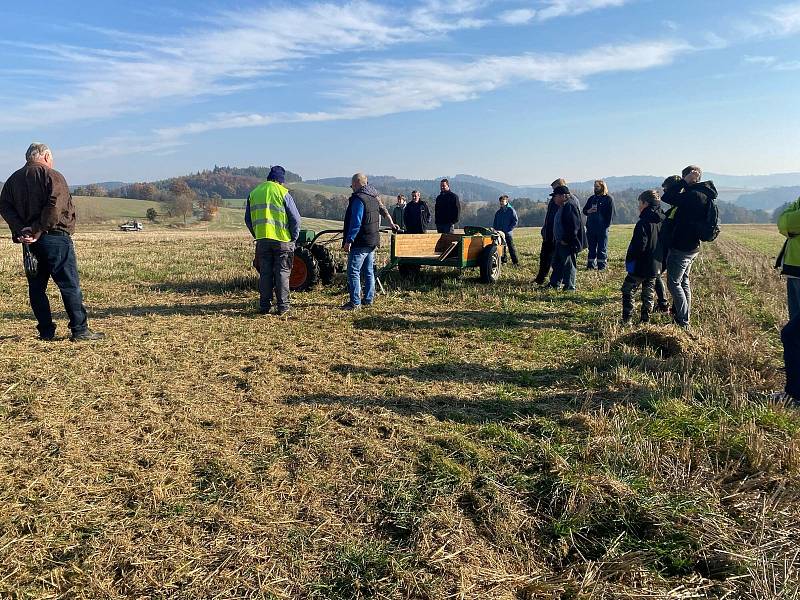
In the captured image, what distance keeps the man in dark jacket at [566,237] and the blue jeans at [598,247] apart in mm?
2991

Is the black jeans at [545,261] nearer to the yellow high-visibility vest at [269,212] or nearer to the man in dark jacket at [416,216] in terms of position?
the man in dark jacket at [416,216]

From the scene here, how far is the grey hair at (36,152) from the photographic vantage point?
17.6ft

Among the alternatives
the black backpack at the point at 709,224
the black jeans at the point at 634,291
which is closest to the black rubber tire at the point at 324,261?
the black jeans at the point at 634,291

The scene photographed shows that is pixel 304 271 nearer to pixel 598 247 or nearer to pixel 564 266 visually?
pixel 564 266

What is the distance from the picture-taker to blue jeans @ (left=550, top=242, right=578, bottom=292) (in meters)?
8.99

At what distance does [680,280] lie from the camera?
6.25 m

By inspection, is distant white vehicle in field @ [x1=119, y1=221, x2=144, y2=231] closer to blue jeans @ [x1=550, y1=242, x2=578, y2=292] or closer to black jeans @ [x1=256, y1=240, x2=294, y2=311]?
black jeans @ [x1=256, y1=240, x2=294, y2=311]

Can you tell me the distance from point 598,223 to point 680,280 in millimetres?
5779

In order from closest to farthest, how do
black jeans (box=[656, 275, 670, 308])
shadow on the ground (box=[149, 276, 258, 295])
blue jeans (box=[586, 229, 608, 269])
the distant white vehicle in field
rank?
black jeans (box=[656, 275, 670, 308]), shadow on the ground (box=[149, 276, 258, 295]), blue jeans (box=[586, 229, 608, 269]), the distant white vehicle in field

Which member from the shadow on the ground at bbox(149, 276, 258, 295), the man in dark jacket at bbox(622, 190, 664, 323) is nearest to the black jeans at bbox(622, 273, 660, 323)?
the man in dark jacket at bbox(622, 190, 664, 323)

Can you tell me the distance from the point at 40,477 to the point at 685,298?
21.7 feet

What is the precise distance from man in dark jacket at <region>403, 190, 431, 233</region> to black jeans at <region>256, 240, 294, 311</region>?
4737mm

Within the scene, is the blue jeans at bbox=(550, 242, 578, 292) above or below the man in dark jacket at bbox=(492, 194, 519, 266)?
below

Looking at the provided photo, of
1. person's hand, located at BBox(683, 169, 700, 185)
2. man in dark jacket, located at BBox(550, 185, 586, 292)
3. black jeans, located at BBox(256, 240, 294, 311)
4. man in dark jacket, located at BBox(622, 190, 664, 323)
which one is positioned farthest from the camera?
man in dark jacket, located at BBox(550, 185, 586, 292)
